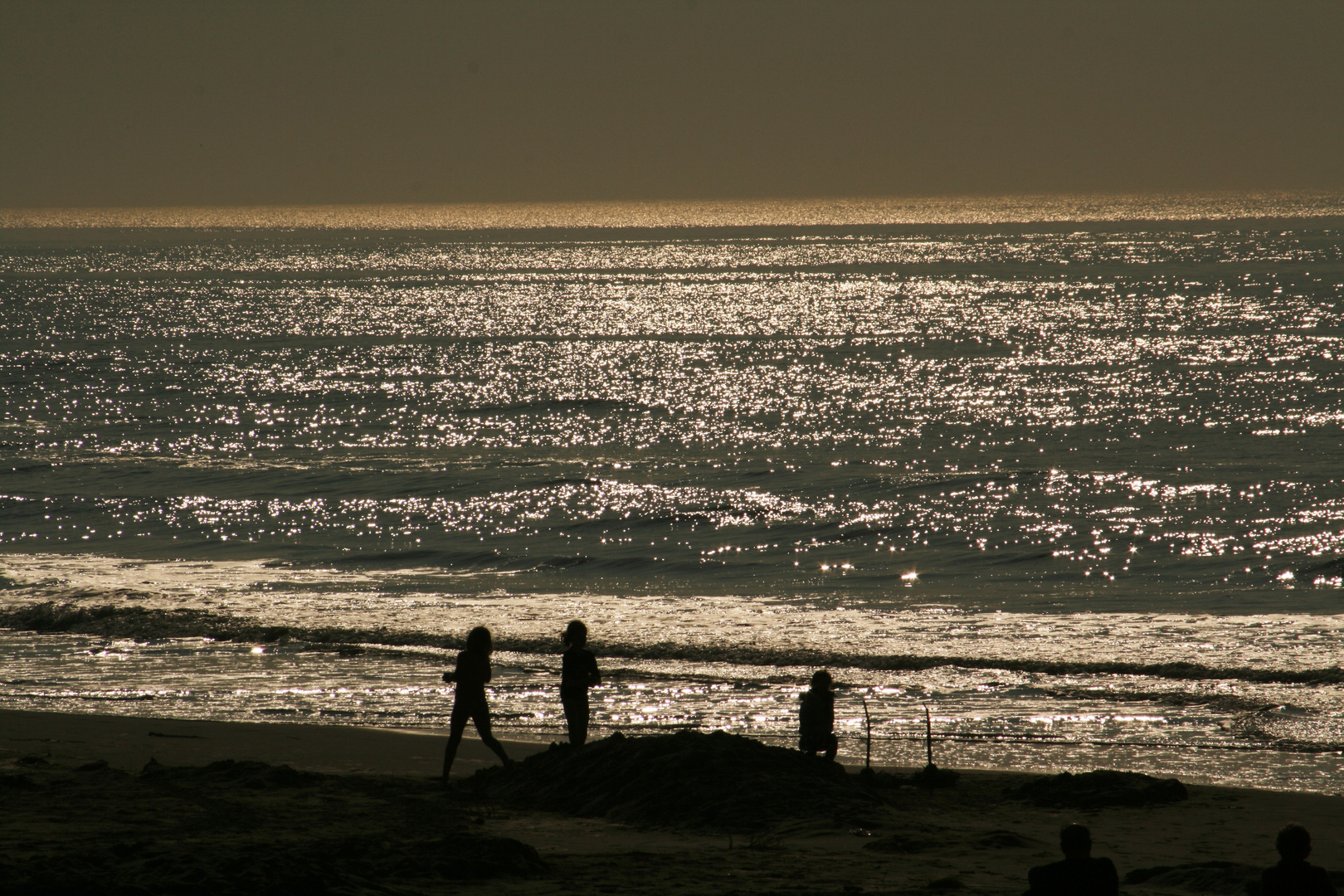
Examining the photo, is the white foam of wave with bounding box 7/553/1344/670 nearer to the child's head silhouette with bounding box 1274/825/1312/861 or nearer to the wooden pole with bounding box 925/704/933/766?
the wooden pole with bounding box 925/704/933/766

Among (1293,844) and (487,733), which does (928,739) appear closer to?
(487,733)

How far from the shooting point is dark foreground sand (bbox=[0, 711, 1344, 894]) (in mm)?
8305

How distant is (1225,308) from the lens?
299 ft

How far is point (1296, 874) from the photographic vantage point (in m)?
6.46

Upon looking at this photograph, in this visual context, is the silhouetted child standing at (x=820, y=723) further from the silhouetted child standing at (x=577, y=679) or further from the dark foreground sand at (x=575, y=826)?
the silhouetted child standing at (x=577, y=679)

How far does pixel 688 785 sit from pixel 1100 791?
3.81 metres

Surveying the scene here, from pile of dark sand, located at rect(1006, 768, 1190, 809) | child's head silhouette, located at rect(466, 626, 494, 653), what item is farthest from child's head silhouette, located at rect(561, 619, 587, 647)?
pile of dark sand, located at rect(1006, 768, 1190, 809)

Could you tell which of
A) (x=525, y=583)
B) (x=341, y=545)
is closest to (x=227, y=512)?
(x=341, y=545)

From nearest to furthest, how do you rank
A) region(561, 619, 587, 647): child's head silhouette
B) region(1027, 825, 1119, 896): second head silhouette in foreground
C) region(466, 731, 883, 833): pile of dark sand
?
region(1027, 825, 1119, 896): second head silhouette in foreground < region(466, 731, 883, 833): pile of dark sand < region(561, 619, 587, 647): child's head silhouette

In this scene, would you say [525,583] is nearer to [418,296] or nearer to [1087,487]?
[1087,487]

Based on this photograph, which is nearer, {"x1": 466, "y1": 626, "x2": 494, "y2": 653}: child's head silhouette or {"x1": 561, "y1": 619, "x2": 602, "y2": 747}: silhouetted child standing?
{"x1": 466, "y1": 626, "x2": 494, "y2": 653}: child's head silhouette

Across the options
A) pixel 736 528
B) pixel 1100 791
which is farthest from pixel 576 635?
pixel 736 528

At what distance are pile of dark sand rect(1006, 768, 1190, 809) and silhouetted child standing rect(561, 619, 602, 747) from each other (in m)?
4.01

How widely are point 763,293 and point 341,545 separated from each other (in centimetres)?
10071
